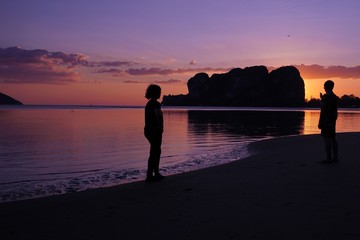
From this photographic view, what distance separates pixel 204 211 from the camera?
6.20 metres

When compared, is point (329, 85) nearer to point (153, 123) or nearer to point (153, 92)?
point (153, 92)

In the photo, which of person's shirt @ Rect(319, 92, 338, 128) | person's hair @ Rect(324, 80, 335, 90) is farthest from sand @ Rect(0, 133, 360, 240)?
person's hair @ Rect(324, 80, 335, 90)

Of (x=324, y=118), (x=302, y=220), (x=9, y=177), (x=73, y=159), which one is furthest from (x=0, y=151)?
(x=302, y=220)

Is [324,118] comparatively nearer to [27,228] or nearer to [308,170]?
[308,170]

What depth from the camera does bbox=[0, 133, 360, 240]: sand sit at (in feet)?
17.0

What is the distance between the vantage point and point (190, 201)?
6.98m

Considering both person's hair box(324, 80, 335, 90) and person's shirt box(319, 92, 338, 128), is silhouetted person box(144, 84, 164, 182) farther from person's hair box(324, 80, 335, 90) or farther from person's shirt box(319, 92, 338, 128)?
person's hair box(324, 80, 335, 90)

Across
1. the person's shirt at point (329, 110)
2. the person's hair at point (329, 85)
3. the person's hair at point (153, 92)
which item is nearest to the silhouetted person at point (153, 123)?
the person's hair at point (153, 92)

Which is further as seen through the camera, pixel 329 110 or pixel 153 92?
pixel 329 110

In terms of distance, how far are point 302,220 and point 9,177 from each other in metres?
9.49

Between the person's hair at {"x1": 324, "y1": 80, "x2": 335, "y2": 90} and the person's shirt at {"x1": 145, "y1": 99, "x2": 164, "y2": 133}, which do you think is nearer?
the person's shirt at {"x1": 145, "y1": 99, "x2": 164, "y2": 133}

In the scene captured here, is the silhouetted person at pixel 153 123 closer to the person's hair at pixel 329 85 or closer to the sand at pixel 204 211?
the sand at pixel 204 211

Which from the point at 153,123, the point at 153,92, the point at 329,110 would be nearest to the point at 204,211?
the point at 153,123

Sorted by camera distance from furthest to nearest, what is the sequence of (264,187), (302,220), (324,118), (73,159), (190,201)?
(73,159) → (324,118) → (264,187) → (190,201) → (302,220)
